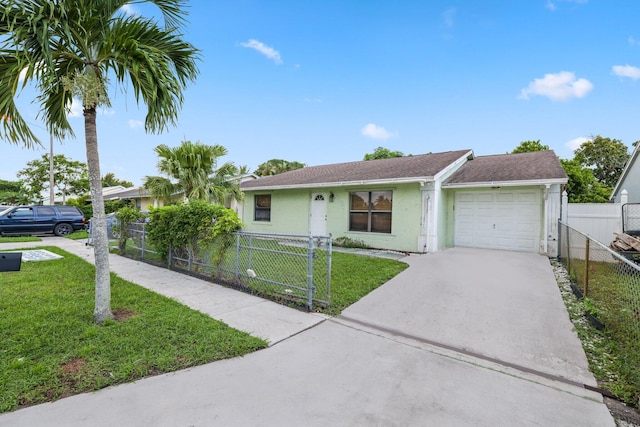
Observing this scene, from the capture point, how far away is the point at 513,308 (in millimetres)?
4656

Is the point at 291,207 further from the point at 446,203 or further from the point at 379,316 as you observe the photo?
the point at 379,316

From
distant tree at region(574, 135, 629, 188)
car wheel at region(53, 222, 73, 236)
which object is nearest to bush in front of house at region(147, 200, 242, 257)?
car wheel at region(53, 222, 73, 236)

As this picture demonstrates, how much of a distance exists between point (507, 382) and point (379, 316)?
75.6 inches

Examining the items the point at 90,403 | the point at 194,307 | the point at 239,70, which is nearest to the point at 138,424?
the point at 90,403

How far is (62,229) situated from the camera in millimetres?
14820

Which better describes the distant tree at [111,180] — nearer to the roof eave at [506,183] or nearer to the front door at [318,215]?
the front door at [318,215]

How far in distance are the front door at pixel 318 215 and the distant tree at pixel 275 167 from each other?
1824 cm

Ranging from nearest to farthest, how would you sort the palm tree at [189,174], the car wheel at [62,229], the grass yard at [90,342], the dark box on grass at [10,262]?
the grass yard at [90,342]
the dark box on grass at [10,262]
the palm tree at [189,174]
the car wheel at [62,229]

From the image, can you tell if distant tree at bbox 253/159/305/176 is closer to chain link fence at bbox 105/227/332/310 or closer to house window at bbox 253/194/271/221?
house window at bbox 253/194/271/221

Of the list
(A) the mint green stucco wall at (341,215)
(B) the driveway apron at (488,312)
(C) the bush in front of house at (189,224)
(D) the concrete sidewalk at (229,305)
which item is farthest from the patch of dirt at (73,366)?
(A) the mint green stucco wall at (341,215)

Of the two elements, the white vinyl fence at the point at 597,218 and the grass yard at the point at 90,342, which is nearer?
the grass yard at the point at 90,342

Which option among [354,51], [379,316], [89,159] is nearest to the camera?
[89,159]

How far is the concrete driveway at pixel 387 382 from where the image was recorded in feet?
7.19

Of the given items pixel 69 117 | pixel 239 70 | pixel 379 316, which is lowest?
pixel 379 316
